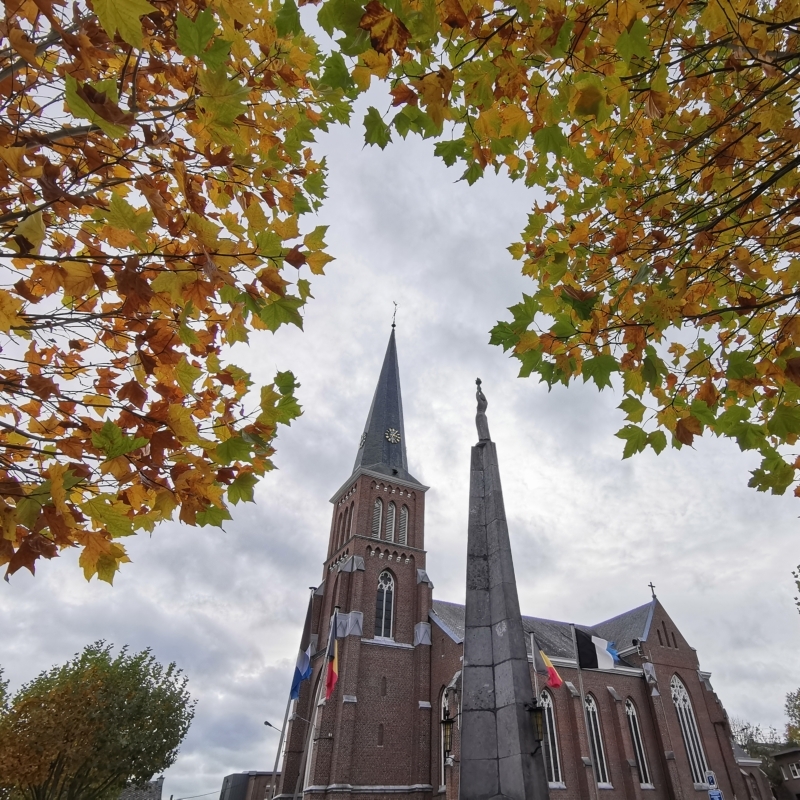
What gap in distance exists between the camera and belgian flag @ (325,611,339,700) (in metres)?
22.8

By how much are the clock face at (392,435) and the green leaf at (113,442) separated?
36765 mm

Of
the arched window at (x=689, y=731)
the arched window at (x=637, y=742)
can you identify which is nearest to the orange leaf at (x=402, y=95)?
the arched window at (x=637, y=742)

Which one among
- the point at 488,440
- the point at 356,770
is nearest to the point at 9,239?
the point at 488,440

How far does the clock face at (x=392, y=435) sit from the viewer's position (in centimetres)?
3931

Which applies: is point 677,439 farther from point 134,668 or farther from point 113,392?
point 134,668

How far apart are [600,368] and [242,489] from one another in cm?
246

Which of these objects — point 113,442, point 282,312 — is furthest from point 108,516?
point 282,312

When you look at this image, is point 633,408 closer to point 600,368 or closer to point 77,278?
point 600,368

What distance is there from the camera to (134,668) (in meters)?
23.6

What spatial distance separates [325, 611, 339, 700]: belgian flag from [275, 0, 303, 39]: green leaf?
24.1 m

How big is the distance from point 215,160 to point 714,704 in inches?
1752

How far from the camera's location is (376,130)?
335cm

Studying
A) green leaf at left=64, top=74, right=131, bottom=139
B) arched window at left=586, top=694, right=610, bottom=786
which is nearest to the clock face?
arched window at left=586, top=694, right=610, bottom=786

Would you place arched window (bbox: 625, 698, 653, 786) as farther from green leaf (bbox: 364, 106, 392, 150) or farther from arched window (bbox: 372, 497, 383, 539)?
green leaf (bbox: 364, 106, 392, 150)
